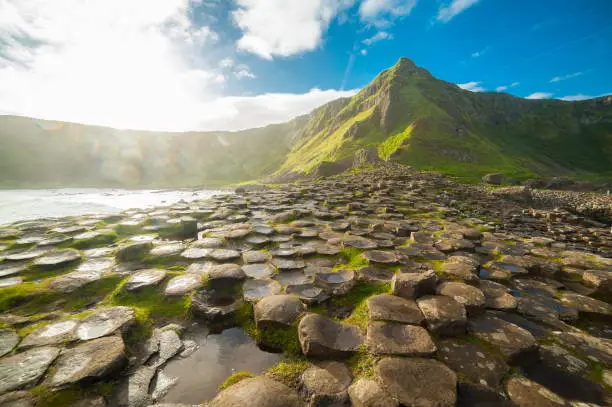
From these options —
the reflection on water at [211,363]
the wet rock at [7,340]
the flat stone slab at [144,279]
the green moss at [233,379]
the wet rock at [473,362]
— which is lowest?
the reflection on water at [211,363]

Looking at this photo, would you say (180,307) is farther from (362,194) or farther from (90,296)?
(362,194)

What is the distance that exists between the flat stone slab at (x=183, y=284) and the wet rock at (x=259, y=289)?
30.0 inches

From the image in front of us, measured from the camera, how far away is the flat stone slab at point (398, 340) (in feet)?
7.64

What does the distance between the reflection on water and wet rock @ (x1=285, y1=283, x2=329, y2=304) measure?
0.81 metres

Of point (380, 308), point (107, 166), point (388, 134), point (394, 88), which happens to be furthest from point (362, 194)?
point (107, 166)

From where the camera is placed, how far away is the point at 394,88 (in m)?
86.4

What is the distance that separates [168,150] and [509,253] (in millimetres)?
144145

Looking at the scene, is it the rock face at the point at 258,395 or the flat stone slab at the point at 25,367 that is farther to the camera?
the flat stone slab at the point at 25,367

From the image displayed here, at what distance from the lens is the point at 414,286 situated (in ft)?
10.5

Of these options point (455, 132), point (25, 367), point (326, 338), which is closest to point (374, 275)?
point (326, 338)

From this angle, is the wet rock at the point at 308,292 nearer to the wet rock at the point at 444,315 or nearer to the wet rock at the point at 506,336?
the wet rock at the point at 444,315

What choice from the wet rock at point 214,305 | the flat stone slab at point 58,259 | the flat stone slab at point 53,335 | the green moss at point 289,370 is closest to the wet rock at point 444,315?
the green moss at point 289,370

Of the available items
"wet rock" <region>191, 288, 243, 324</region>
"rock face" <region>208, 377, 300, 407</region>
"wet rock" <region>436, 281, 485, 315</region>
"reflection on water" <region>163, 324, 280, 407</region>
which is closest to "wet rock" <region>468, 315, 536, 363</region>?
"wet rock" <region>436, 281, 485, 315</region>

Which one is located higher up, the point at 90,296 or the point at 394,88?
the point at 394,88
